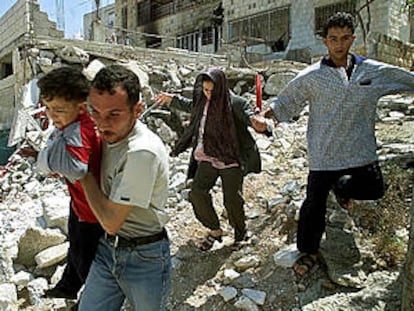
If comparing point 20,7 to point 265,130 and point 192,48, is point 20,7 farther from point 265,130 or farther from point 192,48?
point 265,130

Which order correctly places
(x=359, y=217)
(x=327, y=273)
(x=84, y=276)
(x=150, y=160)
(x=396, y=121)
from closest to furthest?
(x=150, y=160)
(x=84, y=276)
(x=327, y=273)
(x=359, y=217)
(x=396, y=121)

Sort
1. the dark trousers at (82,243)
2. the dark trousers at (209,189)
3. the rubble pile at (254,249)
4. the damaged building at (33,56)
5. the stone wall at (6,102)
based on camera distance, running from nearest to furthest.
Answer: the dark trousers at (82,243)
the rubble pile at (254,249)
the dark trousers at (209,189)
the damaged building at (33,56)
the stone wall at (6,102)

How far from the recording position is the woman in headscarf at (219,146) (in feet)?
11.3

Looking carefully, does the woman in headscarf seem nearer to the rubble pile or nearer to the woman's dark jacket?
the woman's dark jacket

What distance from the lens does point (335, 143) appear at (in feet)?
8.59

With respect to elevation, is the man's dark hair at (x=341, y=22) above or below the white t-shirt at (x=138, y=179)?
above

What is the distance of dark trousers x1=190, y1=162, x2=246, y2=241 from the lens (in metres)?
3.53

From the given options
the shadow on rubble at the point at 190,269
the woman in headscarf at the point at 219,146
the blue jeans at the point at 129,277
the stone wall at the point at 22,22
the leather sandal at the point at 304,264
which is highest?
the stone wall at the point at 22,22

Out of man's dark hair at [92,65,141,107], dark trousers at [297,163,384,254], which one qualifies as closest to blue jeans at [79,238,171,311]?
man's dark hair at [92,65,141,107]

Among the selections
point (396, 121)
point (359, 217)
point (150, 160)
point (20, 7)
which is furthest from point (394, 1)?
point (150, 160)

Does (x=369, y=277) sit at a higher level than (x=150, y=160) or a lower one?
lower

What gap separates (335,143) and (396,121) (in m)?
4.27

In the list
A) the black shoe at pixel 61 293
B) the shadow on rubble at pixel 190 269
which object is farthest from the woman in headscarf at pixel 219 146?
the black shoe at pixel 61 293

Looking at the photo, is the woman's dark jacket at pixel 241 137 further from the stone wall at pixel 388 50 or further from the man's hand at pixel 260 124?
the stone wall at pixel 388 50
